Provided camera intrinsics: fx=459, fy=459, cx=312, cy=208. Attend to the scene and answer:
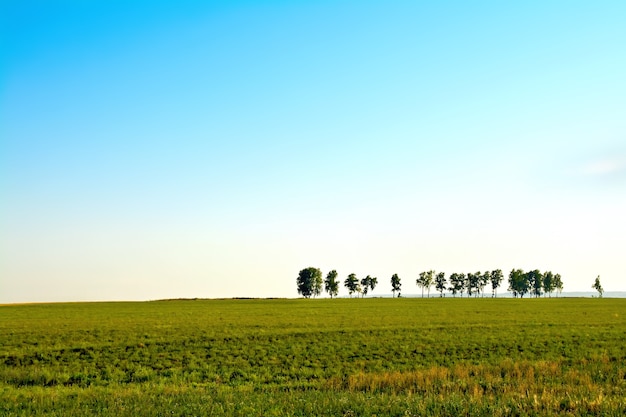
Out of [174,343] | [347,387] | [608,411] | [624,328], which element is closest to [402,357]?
[347,387]

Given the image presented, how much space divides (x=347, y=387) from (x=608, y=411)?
9.40 metres

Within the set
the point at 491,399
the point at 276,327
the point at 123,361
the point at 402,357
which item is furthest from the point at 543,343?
the point at 123,361

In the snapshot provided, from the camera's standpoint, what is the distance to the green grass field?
42.1 ft

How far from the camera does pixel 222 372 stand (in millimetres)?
26172

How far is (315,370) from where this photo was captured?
26609mm

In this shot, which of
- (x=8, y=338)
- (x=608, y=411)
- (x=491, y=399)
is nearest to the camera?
(x=608, y=411)

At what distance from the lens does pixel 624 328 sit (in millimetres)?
49688

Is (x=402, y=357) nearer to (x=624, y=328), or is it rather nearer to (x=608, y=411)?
(x=608, y=411)

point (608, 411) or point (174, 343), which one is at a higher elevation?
point (608, 411)

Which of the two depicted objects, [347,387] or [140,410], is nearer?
[140,410]

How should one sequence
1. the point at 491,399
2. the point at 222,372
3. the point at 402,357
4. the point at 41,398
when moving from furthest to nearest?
the point at 402,357 → the point at 222,372 → the point at 41,398 → the point at 491,399

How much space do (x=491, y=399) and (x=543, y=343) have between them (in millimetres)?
Result: 28872

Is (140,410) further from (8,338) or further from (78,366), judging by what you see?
(8,338)

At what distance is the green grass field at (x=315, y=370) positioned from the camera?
12.8 metres
